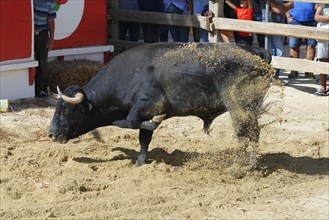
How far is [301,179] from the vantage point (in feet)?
27.9

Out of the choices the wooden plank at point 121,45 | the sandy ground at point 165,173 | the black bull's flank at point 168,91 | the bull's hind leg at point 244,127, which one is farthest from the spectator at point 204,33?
the bull's hind leg at point 244,127

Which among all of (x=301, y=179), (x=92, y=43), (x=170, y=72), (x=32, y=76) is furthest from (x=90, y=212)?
(x=92, y=43)

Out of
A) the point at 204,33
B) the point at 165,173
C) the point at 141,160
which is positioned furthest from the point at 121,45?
the point at 165,173

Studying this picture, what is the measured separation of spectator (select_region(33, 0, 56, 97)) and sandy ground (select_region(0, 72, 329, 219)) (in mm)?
1014

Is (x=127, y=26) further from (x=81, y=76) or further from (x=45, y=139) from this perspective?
(x=45, y=139)

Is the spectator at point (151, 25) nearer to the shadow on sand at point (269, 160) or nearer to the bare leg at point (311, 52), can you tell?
the bare leg at point (311, 52)

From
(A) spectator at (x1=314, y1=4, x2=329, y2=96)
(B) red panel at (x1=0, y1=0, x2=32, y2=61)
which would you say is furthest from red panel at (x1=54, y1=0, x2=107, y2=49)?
(A) spectator at (x1=314, y1=4, x2=329, y2=96)

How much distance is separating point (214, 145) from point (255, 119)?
1097mm

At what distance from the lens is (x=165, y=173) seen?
839 cm

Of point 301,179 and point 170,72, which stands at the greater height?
point 170,72

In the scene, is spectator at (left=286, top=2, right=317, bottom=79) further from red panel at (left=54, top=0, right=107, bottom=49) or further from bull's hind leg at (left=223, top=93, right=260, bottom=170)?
bull's hind leg at (left=223, top=93, right=260, bottom=170)

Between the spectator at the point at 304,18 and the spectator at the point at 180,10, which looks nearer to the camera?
the spectator at the point at 304,18

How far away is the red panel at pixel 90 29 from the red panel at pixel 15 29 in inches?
58.1

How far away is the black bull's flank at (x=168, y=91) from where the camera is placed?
333 inches
